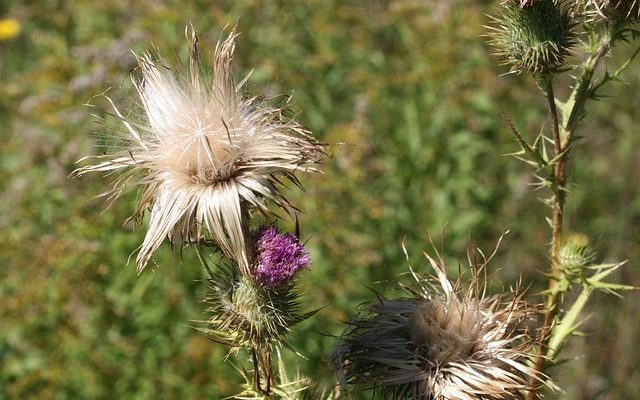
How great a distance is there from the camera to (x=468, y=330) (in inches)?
111

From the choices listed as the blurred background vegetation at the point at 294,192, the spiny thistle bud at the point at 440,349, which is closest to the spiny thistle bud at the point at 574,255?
the spiny thistle bud at the point at 440,349

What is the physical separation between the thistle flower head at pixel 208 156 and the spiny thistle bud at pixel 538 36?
0.80 meters

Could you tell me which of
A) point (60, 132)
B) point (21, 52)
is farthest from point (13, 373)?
point (21, 52)

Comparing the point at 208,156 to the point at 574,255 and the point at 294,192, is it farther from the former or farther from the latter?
the point at 294,192

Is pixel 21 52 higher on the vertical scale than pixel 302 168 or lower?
higher

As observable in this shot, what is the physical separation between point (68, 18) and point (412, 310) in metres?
4.11

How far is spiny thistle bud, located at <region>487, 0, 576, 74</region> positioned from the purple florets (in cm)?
101

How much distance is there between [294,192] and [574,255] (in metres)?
2.38

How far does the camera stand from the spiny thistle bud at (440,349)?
2658 mm

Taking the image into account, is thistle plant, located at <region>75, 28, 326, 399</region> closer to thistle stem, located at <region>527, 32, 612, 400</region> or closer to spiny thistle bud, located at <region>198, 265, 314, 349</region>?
spiny thistle bud, located at <region>198, 265, 314, 349</region>

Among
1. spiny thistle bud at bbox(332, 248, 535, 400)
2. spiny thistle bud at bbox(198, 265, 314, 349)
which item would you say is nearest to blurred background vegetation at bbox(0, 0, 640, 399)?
spiny thistle bud at bbox(332, 248, 535, 400)

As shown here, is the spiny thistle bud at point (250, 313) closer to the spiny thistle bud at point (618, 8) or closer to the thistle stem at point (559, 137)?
the thistle stem at point (559, 137)

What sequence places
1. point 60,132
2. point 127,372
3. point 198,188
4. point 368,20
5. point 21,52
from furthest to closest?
point 21,52 → point 368,20 → point 60,132 → point 127,372 → point 198,188

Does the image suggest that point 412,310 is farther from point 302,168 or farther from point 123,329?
point 123,329
